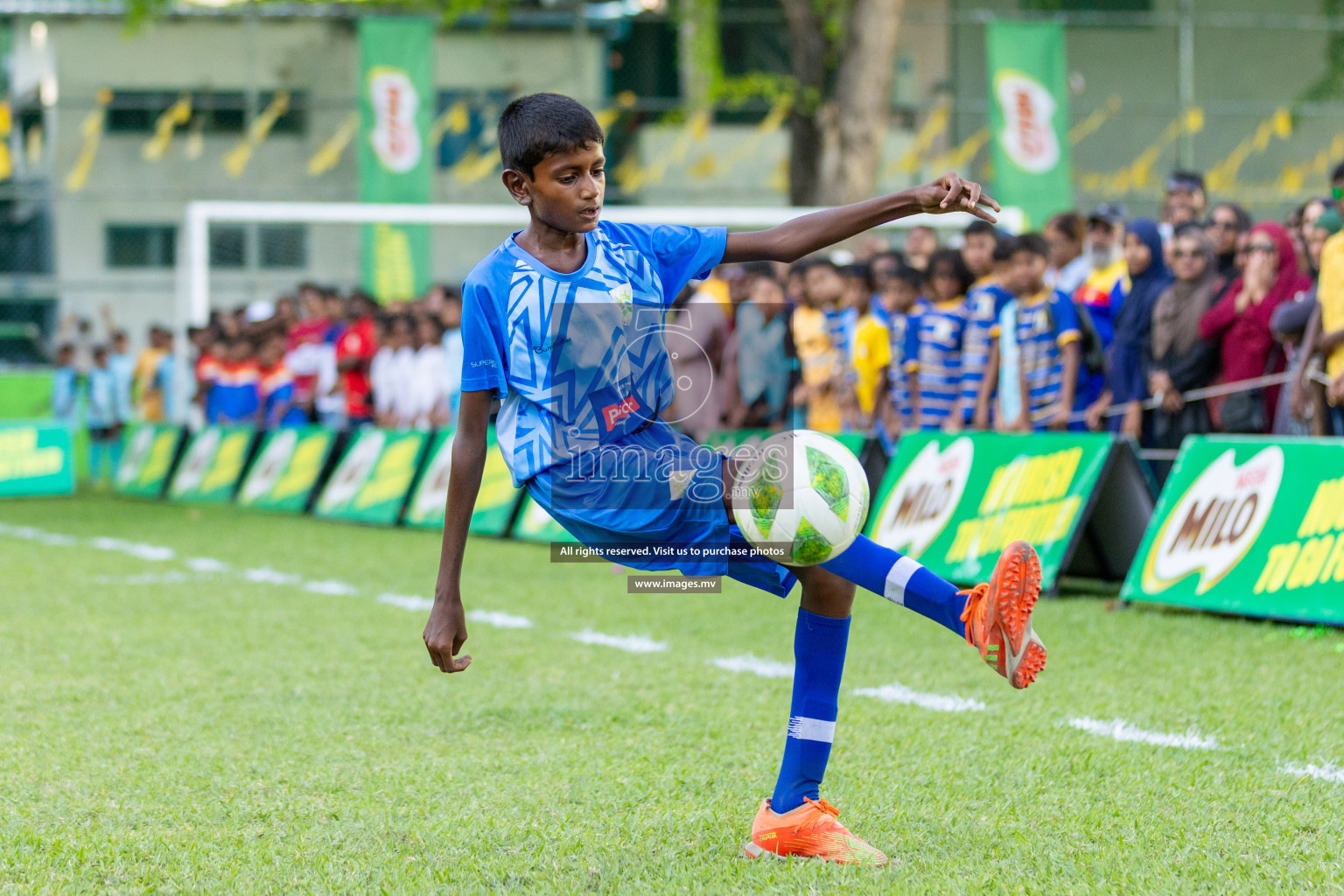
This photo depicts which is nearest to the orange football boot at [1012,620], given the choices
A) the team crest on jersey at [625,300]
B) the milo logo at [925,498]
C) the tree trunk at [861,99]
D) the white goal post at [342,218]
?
the team crest on jersey at [625,300]

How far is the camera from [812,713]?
389 cm

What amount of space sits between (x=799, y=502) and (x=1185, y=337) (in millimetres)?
6126

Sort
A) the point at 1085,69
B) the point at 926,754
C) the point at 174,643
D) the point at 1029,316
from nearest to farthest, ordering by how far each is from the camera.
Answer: the point at 926,754
the point at 174,643
the point at 1029,316
the point at 1085,69

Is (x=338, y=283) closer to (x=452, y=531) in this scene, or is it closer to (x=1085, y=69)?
(x=1085, y=69)

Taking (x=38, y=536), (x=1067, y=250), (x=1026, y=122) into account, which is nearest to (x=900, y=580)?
(x=1067, y=250)

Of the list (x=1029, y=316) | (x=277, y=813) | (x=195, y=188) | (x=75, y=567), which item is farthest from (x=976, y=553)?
(x=195, y=188)

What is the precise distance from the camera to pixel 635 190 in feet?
86.5

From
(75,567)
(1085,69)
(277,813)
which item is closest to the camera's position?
(277,813)

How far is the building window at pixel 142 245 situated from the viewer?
25.6m

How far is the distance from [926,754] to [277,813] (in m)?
2.02

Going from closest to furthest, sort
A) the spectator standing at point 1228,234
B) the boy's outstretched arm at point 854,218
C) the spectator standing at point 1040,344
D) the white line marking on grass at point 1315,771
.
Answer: the boy's outstretched arm at point 854,218
the white line marking on grass at point 1315,771
the spectator standing at point 1040,344
the spectator standing at point 1228,234

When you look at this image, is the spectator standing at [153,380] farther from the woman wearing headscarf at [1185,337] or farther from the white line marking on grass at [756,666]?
the white line marking on grass at [756,666]

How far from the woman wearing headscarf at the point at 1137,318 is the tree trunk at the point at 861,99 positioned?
920 cm

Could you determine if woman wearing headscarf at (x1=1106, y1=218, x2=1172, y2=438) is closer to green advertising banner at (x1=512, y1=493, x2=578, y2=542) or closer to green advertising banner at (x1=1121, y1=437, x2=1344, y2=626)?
green advertising banner at (x1=1121, y1=437, x2=1344, y2=626)
